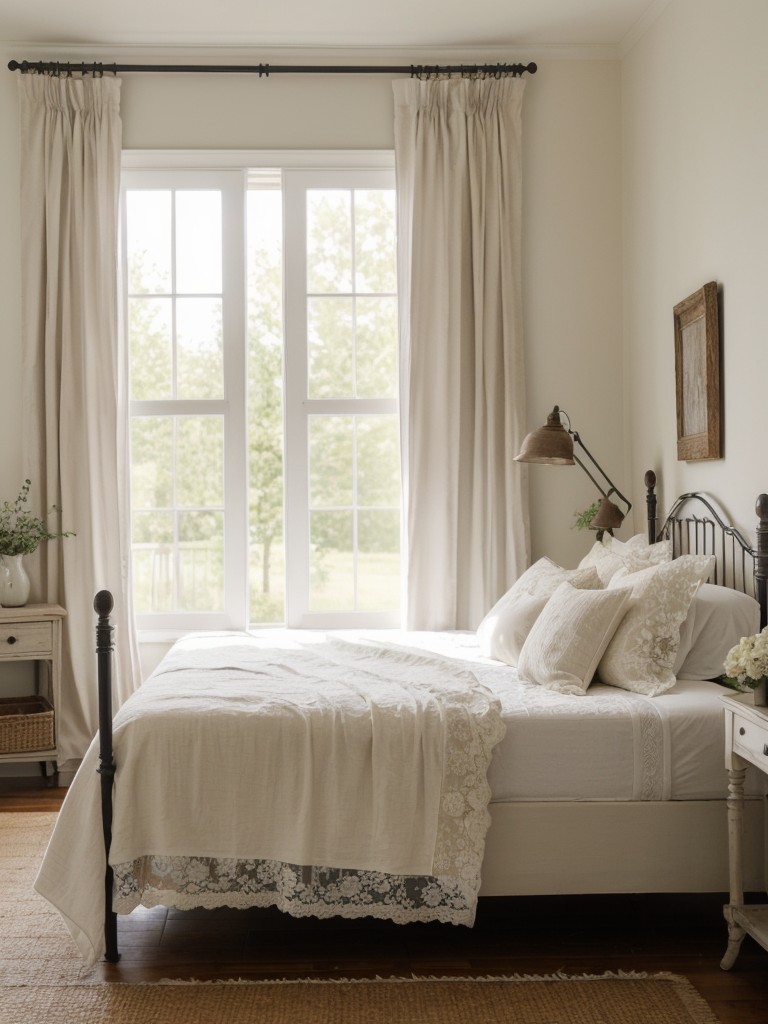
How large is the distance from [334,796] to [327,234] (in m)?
3.11

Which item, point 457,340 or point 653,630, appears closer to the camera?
point 653,630

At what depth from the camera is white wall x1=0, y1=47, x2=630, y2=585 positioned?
463 cm

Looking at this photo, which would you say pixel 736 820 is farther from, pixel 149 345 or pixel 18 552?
pixel 149 345

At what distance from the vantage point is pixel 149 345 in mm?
4828

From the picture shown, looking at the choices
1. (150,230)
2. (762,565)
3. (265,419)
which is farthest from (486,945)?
(265,419)

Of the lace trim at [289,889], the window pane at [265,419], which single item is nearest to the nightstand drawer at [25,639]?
the lace trim at [289,889]

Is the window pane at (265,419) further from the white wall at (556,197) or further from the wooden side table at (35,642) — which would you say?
the wooden side table at (35,642)

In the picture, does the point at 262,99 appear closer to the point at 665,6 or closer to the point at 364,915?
the point at 665,6

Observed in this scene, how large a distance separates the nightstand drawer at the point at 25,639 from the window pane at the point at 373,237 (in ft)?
7.03

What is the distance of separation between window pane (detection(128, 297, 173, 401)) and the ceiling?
118 cm

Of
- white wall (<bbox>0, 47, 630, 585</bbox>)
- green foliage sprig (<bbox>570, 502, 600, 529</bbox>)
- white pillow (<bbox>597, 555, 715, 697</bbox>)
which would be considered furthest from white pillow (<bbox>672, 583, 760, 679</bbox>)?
white wall (<bbox>0, 47, 630, 585</bbox>)

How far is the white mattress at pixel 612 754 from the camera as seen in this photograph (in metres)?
2.71

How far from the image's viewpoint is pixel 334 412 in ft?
15.6

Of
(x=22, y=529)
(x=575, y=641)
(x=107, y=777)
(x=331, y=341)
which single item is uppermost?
(x=331, y=341)
